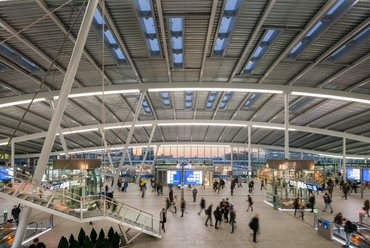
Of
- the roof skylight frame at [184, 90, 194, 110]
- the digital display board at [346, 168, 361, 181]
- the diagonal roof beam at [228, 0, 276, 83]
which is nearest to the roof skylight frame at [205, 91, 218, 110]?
the roof skylight frame at [184, 90, 194, 110]

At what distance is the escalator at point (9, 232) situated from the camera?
13047mm

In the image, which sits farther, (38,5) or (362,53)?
(362,53)

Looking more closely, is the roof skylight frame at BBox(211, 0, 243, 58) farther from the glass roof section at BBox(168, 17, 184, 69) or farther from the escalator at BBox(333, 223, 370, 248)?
the escalator at BBox(333, 223, 370, 248)

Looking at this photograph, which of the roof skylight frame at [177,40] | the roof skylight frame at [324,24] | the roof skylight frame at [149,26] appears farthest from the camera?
the roof skylight frame at [177,40]

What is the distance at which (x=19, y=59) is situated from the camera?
19984mm

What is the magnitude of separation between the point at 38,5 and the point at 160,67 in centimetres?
1054

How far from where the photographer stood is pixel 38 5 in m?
14.4

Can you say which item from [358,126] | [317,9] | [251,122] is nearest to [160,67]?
[317,9]

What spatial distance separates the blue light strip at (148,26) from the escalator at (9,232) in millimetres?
11862

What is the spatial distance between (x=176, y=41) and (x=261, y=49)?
19.4 feet

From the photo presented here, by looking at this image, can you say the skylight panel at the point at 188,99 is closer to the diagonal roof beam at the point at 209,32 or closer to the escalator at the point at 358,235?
the diagonal roof beam at the point at 209,32

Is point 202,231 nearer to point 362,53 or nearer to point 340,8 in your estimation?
point 340,8

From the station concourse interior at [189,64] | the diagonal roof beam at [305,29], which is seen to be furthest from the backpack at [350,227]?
the diagonal roof beam at [305,29]

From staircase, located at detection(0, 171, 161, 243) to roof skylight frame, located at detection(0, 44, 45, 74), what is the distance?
924 cm
